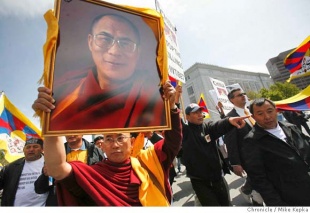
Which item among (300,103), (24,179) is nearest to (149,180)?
(24,179)

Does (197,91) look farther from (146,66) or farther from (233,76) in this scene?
(146,66)

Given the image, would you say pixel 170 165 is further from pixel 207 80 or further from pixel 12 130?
pixel 207 80

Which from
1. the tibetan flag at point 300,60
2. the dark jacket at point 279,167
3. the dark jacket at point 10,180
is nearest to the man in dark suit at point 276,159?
the dark jacket at point 279,167

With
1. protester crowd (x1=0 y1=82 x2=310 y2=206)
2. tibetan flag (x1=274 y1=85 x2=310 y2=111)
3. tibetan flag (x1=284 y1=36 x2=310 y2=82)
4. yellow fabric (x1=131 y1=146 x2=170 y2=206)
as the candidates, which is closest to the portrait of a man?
protester crowd (x1=0 y1=82 x2=310 y2=206)

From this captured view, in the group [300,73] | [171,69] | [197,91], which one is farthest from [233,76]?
[171,69]

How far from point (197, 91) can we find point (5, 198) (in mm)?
37075

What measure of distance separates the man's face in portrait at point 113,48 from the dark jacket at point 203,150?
1.63 m

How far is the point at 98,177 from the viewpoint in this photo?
1.49m

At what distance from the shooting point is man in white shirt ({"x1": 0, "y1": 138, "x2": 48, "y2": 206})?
2.54 meters

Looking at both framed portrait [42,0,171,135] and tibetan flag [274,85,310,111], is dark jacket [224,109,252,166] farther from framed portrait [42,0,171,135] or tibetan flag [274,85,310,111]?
tibetan flag [274,85,310,111]

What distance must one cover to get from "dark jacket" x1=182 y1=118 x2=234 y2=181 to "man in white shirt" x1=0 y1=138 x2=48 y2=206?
1951 mm

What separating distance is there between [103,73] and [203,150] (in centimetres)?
185

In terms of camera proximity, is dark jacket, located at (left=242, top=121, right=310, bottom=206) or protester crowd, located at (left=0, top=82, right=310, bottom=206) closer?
protester crowd, located at (left=0, top=82, right=310, bottom=206)

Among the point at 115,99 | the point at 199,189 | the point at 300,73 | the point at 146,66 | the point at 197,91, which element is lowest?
the point at 199,189
